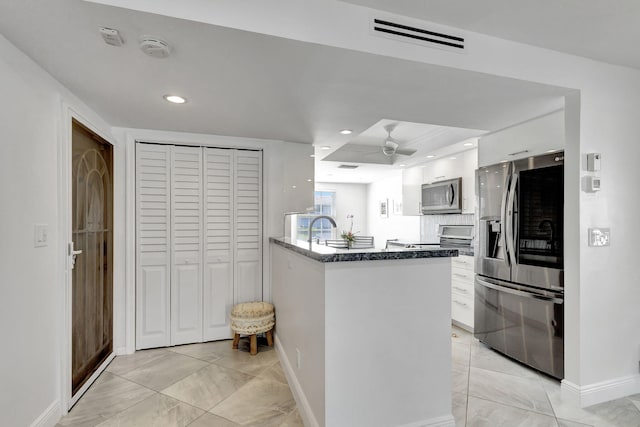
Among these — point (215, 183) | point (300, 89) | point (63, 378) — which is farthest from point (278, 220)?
point (63, 378)

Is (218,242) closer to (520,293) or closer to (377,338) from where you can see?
(377,338)

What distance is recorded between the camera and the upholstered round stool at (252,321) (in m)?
3.00

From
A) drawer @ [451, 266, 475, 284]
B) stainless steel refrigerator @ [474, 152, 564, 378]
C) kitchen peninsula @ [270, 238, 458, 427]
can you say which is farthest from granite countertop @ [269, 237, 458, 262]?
drawer @ [451, 266, 475, 284]

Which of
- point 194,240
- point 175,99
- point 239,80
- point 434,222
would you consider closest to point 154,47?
point 239,80

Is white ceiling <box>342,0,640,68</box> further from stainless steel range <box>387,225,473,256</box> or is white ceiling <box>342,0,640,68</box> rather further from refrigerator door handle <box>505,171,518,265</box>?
stainless steel range <box>387,225,473,256</box>

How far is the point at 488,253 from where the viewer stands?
10.2 ft

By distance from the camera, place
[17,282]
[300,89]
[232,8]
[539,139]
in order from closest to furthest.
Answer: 1. [232,8]
2. [17,282]
3. [300,89]
4. [539,139]

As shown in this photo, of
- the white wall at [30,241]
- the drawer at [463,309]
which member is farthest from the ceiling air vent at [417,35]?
the drawer at [463,309]

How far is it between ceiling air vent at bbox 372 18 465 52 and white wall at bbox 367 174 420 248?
4108mm

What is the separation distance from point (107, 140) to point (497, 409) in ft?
12.0

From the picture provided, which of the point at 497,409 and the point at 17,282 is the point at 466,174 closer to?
the point at 497,409

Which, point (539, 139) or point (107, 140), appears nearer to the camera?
point (539, 139)

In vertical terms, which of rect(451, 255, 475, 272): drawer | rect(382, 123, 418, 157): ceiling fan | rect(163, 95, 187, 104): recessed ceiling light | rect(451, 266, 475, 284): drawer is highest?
rect(382, 123, 418, 157): ceiling fan

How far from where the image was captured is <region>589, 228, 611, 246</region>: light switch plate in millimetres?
2205
